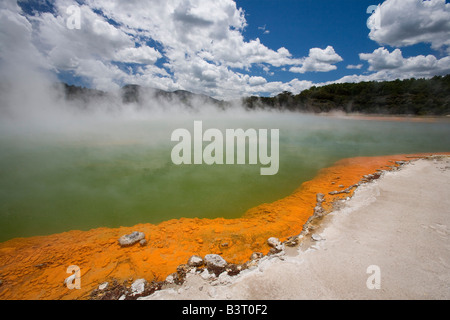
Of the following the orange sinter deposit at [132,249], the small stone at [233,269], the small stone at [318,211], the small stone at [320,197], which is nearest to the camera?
the small stone at [233,269]

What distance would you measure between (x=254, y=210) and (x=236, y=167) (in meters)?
4.44

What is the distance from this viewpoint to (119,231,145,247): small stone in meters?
4.74

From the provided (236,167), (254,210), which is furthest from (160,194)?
(236,167)

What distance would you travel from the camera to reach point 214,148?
50.9 feet

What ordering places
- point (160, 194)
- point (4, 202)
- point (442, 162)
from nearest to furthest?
point (4, 202), point (160, 194), point (442, 162)

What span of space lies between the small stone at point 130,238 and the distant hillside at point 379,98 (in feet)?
241

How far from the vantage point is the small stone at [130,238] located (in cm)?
474

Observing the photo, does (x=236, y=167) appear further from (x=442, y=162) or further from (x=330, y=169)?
(x=442, y=162)

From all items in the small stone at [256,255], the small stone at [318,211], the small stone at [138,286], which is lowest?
the small stone at [138,286]

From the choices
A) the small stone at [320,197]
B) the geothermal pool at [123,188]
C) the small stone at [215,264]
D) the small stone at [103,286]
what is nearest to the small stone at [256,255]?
the small stone at [215,264]

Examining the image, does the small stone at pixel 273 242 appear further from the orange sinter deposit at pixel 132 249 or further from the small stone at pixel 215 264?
the small stone at pixel 215 264

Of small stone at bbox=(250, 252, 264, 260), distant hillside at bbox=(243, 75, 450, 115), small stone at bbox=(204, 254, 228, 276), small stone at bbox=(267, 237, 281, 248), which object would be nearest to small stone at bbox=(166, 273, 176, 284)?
small stone at bbox=(204, 254, 228, 276)

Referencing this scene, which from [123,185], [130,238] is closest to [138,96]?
[123,185]

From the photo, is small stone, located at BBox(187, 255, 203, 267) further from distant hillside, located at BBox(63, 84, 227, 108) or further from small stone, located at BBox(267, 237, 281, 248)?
distant hillside, located at BBox(63, 84, 227, 108)
